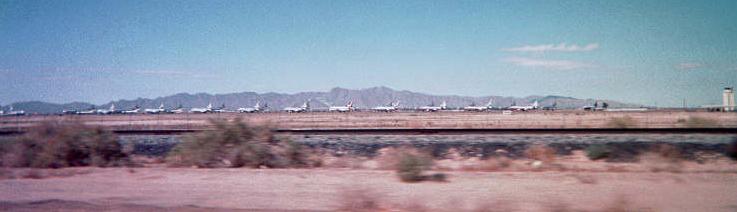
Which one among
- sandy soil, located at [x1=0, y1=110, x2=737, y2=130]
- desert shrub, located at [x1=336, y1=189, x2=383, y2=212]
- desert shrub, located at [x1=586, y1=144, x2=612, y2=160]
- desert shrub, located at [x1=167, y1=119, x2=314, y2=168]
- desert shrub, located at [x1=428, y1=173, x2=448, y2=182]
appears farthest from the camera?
sandy soil, located at [x1=0, y1=110, x2=737, y2=130]

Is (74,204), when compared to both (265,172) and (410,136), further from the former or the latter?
(410,136)

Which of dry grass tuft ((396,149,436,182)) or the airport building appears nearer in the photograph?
dry grass tuft ((396,149,436,182))

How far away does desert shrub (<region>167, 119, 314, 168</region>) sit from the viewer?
81.3ft

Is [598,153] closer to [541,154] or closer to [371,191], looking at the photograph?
[541,154]

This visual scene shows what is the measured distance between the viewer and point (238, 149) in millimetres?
25234

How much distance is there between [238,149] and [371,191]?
11.0 m

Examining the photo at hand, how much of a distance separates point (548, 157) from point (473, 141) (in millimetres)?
11068

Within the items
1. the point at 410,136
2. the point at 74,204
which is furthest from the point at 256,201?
the point at 410,136

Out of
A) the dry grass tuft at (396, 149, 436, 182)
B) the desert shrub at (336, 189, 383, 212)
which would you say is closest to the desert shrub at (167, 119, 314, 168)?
the dry grass tuft at (396, 149, 436, 182)

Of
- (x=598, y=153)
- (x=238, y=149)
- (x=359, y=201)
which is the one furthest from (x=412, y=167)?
(x=598, y=153)

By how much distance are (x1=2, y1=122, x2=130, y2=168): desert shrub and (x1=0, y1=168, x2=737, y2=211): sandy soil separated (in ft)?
15.2

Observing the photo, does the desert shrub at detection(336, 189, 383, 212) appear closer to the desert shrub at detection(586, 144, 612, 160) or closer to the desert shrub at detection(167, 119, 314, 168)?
the desert shrub at detection(167, 119, 314, 168)

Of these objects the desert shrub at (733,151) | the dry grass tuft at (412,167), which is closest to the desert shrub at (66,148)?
the dry grass tuft at (412,167)

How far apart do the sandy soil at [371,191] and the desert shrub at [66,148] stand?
4647 millimetres
